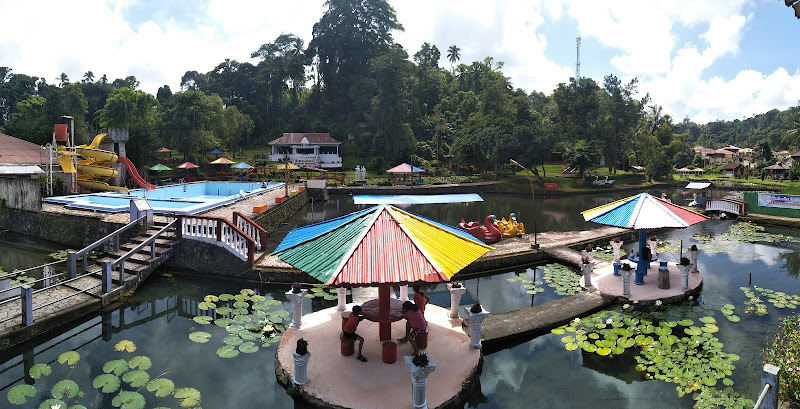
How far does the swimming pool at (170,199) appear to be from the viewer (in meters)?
15.0

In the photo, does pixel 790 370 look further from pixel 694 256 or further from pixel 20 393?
pixel 20 393

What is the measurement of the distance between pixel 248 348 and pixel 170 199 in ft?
44.5

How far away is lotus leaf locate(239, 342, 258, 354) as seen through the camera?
7.23 m

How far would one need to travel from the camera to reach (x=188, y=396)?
588 centimetres

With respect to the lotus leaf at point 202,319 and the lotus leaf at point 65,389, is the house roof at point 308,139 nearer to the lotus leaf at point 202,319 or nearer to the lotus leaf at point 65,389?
the lotus leaf at point 202,319

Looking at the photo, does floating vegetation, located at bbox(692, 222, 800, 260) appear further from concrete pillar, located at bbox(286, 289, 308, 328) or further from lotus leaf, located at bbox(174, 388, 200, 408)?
lotus leaf, located at bbox(174, 388, 200, 408)

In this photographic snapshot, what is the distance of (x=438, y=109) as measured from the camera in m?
51.5

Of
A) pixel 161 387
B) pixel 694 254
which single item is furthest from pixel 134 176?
pixel 694 254

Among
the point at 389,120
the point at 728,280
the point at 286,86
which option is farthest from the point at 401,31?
the point at 728,280

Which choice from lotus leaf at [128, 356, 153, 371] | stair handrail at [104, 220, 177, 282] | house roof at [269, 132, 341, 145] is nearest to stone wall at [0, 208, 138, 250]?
stair handrail at [104, 220, 177, 282]

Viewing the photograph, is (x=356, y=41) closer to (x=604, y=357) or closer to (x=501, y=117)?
(x=501, y=117)

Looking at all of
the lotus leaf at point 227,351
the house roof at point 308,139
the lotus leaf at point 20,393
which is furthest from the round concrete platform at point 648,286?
the house roof at point 308,139

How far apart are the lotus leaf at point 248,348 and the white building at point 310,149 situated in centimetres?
3928

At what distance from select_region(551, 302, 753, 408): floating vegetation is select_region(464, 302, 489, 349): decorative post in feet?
6.11
